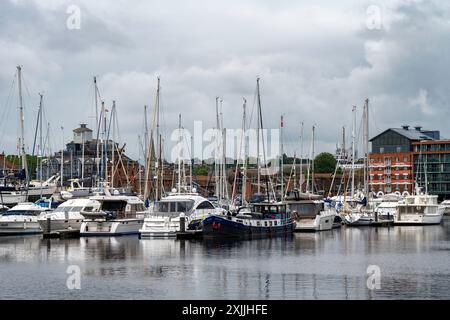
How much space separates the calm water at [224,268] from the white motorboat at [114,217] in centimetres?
285

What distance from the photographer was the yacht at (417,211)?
108 m

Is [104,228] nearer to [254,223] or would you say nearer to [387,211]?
[254,223]

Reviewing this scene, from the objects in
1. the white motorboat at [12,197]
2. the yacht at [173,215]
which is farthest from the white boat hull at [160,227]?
the white motorboat at [12,197]

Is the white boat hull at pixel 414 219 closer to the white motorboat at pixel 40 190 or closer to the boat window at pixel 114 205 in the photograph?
the boat window at pixel 114 205

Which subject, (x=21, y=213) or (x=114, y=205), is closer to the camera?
(x=114, y=205)

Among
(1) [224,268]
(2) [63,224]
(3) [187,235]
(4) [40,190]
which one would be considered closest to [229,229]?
(3) [187,235]

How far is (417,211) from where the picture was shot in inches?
4313

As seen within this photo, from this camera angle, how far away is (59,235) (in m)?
76.6

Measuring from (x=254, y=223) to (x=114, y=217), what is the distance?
1338 cm

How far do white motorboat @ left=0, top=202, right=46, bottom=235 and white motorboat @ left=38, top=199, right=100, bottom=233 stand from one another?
4.54ft

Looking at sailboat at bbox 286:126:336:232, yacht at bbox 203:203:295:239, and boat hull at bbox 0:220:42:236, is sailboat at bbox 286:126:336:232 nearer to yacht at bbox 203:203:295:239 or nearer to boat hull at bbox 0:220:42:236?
yacht at bbox 203:203:295:239
